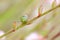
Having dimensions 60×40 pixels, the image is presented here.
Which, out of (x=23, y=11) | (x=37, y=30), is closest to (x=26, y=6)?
(x=23, y=11)

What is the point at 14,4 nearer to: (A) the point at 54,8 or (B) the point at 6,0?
(B) the point at 6,0

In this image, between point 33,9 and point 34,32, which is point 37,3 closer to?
point 33,9

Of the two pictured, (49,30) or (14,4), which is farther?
(14,4)

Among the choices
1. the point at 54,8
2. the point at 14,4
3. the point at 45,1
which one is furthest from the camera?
the point at 14,4

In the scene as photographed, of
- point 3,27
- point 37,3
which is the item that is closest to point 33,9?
point 37,3

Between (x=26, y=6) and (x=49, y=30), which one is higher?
(x=26, y=6)

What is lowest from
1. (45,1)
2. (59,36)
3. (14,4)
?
(59,36)

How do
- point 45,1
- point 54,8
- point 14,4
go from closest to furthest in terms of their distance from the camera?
point 54,8 < point 45,1 < point 14,4

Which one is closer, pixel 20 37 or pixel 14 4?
pixel 20 37

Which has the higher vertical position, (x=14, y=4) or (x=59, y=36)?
(x=14, y=4)
